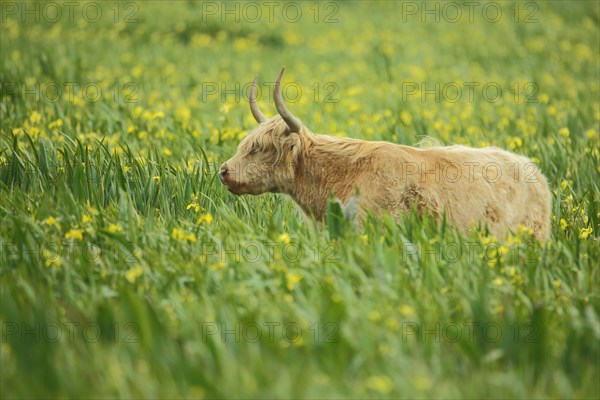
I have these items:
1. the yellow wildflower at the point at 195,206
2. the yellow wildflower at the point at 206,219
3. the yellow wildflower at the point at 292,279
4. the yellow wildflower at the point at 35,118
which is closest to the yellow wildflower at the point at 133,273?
the yellow wildflower at the point at 206,219

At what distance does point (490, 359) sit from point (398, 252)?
101 centimetres

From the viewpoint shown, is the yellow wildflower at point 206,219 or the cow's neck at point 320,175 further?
the cow's neck at point 320,175

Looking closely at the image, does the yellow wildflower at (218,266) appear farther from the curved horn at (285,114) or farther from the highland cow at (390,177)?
the curved horn at (285,114)

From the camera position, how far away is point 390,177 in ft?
15.2

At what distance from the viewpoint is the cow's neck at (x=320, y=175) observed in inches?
189

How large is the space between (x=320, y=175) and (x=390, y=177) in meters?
0.51

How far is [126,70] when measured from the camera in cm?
1123

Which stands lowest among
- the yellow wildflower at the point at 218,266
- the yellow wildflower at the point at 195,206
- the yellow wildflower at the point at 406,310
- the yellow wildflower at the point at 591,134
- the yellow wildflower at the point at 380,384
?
the yellow wildflower at the point at 380,384

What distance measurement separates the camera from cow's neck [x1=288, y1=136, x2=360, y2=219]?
4.80m

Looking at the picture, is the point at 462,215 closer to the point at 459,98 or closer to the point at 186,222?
the point at 186,222

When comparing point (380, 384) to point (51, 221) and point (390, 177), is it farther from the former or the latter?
point (51, 221)

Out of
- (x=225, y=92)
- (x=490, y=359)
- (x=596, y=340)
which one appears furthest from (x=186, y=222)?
(x=225, y=92)

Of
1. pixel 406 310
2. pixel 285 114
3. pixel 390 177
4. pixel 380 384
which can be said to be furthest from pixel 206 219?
pixel 380 384

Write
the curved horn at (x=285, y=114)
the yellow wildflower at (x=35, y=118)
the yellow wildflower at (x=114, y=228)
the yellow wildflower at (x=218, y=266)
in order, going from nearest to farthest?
the yellow wildflower at (x=218, y=266) < the yellow wildflower at (x=114, y=228) < the curved horn at (x=285, y=114) < the yellow wildflower at (x=35, y=118)
